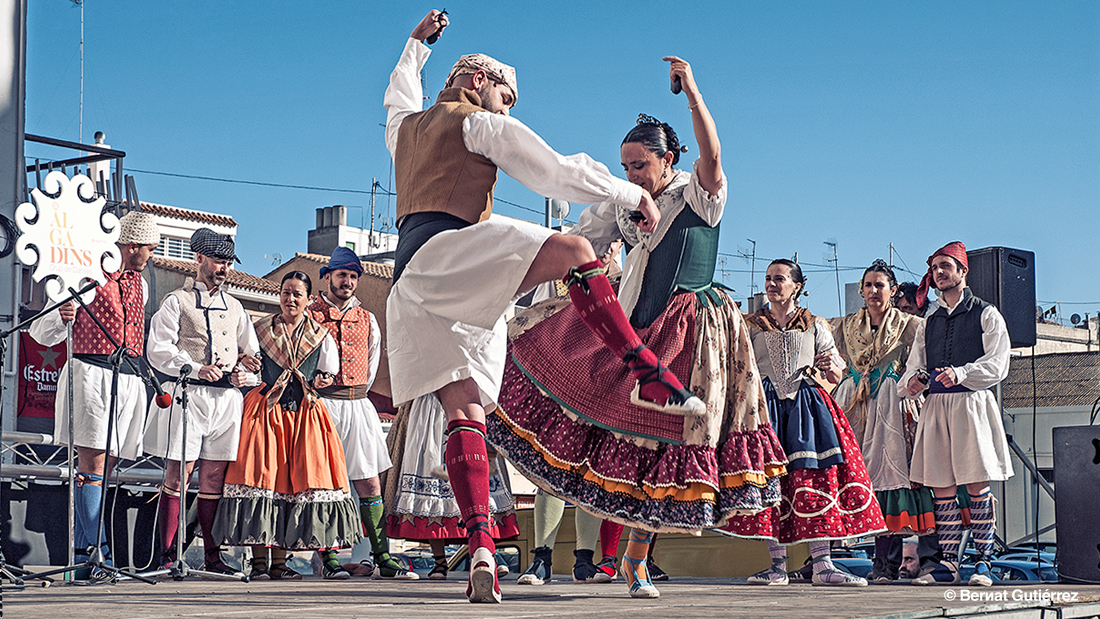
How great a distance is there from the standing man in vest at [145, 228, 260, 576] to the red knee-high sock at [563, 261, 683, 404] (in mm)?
3317

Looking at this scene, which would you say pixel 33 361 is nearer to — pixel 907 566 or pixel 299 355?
pixel 299 355

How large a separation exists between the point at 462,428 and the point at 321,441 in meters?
2.99

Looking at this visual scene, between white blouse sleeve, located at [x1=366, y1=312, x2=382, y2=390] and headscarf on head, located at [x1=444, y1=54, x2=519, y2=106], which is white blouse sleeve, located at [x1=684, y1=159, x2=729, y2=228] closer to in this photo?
headscarf on head, located at [x1=444, y1=54, x2=519, y2=106]

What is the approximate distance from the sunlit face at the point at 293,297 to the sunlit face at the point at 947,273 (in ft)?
11.3

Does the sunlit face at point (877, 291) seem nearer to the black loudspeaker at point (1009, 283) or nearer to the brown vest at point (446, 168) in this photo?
the black loudspeaker at point (1009, 283)

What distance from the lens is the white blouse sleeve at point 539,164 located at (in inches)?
129

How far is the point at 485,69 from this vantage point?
372 centimetres

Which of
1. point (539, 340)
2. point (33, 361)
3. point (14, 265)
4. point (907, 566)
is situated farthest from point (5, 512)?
point (33, 361)

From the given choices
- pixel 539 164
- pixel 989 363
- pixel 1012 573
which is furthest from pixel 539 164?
pixel 1012 573

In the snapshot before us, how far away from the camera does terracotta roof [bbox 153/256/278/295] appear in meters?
26.7

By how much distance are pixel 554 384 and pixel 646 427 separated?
14.1 inches

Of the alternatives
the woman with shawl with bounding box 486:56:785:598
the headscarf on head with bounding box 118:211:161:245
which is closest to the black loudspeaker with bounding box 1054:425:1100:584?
the woman with shawl with bounding box 486:56:785:598

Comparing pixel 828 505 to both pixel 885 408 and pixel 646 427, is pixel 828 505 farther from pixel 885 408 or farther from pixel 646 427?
pixel 885 408

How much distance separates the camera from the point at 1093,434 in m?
4.88
